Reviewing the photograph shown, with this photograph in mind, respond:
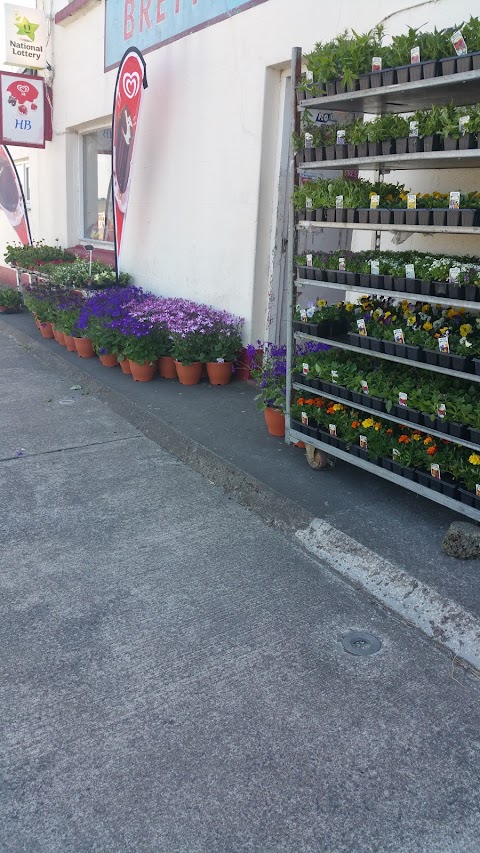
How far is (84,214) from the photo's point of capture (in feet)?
39.7

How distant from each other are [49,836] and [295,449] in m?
3.46

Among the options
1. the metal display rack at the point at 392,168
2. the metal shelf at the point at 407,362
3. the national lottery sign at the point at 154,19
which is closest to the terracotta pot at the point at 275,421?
the metal display rack at the point at 392,168

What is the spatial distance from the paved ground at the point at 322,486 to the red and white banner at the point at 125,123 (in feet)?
8.54

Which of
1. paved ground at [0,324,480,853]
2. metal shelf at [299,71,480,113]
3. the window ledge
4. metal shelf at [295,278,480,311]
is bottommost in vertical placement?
paved ground at [0,324,480,853]

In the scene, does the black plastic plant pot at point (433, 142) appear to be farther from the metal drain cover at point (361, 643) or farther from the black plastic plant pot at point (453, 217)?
the metal drain cover at point (361, 643)

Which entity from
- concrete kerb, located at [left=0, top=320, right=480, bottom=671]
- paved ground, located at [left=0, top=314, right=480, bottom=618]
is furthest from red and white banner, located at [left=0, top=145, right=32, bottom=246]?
A: concrete kerb, located at [left=0, top=320, right=480, bottom=671]

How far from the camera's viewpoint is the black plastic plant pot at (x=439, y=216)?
3657mm

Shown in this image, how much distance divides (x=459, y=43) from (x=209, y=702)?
10.5 feet

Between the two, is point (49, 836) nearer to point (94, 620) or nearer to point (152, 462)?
point (94, 620)

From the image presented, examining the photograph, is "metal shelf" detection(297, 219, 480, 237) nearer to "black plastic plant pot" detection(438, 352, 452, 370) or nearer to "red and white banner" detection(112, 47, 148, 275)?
"black plastic plant pot" detection(438, 352, 452, 370)

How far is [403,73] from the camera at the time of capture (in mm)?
3699

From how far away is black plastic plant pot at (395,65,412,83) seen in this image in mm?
3670

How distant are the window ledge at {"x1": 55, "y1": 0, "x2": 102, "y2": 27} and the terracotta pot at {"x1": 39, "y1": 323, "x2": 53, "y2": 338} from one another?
4588 mm

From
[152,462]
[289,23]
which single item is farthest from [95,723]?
[289,23]
